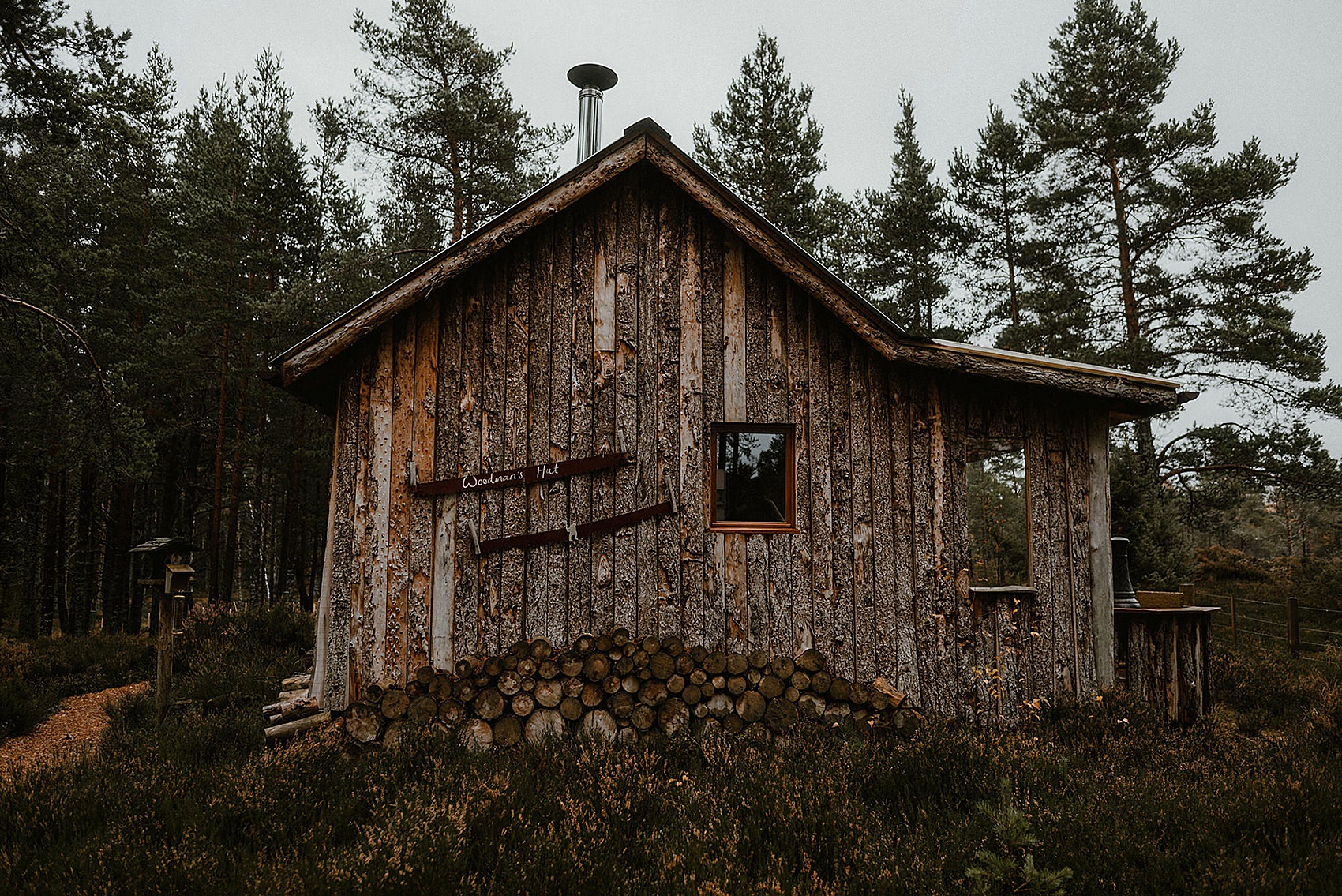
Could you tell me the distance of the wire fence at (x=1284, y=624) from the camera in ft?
40.7

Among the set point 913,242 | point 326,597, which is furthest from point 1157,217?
point 326,597

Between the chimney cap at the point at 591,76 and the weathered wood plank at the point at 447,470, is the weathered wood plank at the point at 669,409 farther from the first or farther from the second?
the chimney cap at the point at 591,76

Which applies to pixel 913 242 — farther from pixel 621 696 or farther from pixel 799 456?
pixel 621 696

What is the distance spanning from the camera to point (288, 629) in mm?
11555

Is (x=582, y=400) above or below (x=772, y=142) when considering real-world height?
below

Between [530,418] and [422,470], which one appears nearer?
[422,470]

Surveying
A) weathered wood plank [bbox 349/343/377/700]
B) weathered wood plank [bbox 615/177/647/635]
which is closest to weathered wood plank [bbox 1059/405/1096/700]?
weathered wood plank [bbox 615/177/647/635]

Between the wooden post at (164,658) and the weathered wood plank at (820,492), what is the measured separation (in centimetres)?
655

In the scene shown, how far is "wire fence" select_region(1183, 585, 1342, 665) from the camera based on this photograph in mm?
12402

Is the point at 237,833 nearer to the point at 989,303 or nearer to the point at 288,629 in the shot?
the point at 288,629

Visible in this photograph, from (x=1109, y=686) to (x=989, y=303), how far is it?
16.0m

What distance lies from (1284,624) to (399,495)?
814 inches

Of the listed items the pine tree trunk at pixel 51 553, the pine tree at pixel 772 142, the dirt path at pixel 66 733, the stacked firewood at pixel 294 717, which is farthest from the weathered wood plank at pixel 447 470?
the pine tree trunk at pixel 51 553

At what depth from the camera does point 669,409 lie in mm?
6266
